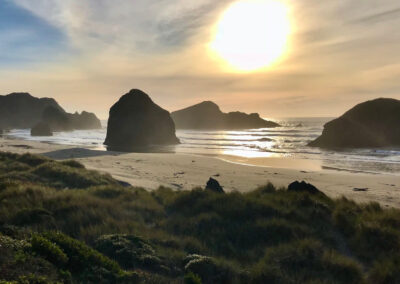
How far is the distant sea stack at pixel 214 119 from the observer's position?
552ft

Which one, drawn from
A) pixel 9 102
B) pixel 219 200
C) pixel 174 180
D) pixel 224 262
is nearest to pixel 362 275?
pixel 224 262

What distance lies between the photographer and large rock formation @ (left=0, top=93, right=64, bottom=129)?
585 feet

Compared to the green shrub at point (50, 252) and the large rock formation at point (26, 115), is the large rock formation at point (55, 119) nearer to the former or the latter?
the large rock formation at point (26, 115)

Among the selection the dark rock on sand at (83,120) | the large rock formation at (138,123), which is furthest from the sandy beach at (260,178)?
the dark rock on sand at (83,120)

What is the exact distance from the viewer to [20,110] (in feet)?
609

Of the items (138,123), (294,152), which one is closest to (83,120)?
(138,123)

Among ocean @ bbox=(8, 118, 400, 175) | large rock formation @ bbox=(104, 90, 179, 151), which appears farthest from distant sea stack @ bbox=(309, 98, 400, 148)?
large rock formation @ bbox=(104, 90, 179, 151)

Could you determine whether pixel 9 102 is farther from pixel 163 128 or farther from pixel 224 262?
pixel 224 262

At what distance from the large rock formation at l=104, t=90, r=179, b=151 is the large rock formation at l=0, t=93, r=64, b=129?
130 metres

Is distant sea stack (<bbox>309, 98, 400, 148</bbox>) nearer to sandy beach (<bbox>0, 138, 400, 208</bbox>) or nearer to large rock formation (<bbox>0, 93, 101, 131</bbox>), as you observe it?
sandy beach (<bbox>0, 138, 400, 208</bbox>)

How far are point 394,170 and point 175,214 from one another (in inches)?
1034

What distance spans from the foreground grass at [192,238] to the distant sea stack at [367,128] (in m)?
47.7

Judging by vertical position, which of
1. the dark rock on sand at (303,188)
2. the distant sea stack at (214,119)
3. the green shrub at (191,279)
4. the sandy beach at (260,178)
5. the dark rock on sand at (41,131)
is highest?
the distant sea stack at (214,119)

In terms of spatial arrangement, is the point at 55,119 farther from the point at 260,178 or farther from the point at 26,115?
the point at 260,178
